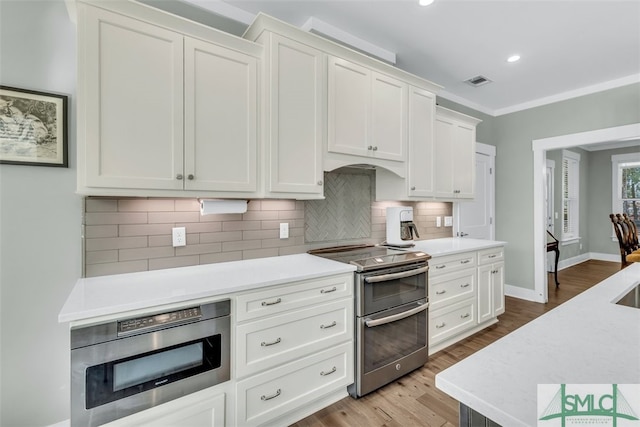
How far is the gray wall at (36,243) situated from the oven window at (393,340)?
1.87m

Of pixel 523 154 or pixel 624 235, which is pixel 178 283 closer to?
pixel 523 154

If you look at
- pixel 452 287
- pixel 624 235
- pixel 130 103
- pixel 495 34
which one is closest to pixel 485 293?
pixel 452 287

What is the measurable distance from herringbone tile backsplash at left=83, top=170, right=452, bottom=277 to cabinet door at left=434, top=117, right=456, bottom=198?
2.14 ft

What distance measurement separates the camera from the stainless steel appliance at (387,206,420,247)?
293 centimetres

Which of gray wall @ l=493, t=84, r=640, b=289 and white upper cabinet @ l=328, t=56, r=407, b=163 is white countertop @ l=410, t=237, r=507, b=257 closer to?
white upper cabinet @ l=328, t=56, r=407, b=163

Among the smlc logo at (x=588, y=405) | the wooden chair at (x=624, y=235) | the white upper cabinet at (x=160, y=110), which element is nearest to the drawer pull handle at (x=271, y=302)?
the white upper cabinet at (x=160, y=110)

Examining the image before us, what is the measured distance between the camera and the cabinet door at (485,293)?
10.2 feet

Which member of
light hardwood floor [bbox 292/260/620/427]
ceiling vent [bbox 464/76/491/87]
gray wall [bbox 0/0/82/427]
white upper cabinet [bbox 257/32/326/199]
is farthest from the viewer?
ceiling vent [bbox 464/76/491/87]

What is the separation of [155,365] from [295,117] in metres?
1.68

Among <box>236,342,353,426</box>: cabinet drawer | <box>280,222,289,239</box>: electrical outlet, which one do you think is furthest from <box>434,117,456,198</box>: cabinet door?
<box>236,342,353,426</box>: cabinet drawer

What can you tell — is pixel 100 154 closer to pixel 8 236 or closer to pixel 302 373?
pixel 8 236

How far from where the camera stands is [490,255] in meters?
3.24

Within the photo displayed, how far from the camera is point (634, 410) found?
22.9 inches

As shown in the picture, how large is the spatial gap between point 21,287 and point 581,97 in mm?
5835
